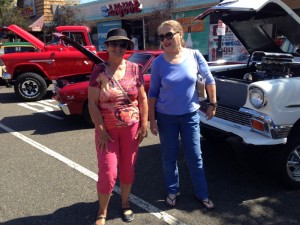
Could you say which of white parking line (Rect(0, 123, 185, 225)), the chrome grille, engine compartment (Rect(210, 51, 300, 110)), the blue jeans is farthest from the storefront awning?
the blue jeans

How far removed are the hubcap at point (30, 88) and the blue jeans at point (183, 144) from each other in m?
6.85

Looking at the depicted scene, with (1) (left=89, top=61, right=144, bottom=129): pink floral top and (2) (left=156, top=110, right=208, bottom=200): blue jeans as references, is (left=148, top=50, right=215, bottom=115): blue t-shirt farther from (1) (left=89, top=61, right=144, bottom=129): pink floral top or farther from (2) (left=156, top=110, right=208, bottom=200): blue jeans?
(1) (left=89, top=61, right=144, bottom=129): pink floral top

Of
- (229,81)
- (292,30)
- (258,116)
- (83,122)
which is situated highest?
(292,30)

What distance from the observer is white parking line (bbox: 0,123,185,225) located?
128 inches

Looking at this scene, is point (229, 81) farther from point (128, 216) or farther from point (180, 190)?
point (128, 216)

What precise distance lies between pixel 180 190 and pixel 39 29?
75.2 ft

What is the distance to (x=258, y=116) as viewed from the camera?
3.59 m

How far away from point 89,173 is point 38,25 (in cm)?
2207

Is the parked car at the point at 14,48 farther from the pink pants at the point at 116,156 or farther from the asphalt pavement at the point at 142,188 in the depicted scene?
the pink pants at the point at 116,156

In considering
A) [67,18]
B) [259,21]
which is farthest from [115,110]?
[67,18]

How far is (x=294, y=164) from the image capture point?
3.75 meters

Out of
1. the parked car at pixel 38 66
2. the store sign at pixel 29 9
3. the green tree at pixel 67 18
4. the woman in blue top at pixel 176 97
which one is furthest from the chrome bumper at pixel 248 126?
the store sign at pixel 29 9

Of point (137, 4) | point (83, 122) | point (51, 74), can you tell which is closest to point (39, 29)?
point (137, 4)

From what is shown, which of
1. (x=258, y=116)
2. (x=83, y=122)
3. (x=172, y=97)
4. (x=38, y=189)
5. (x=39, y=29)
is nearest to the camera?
(x=172, y=97)
